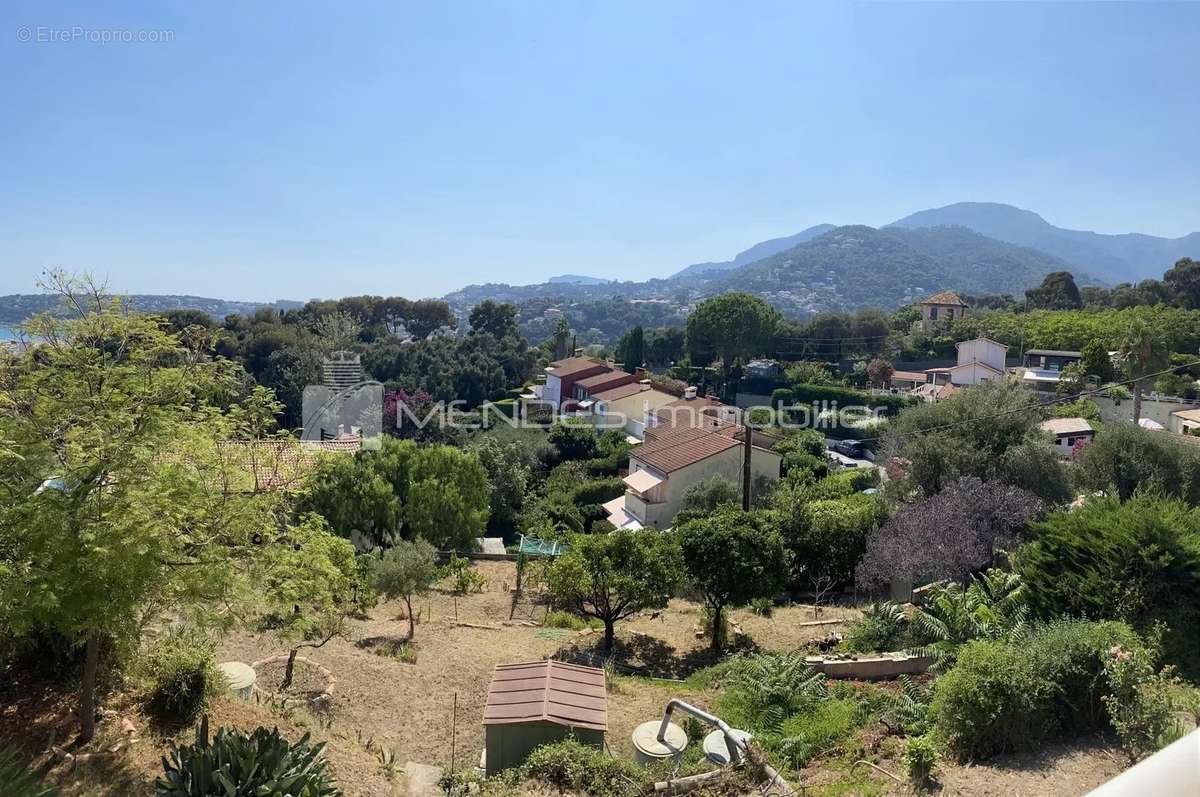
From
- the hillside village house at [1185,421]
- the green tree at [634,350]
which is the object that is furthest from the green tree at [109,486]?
the green tree at [634,350]

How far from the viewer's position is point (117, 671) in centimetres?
962

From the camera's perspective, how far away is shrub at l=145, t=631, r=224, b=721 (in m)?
9.26

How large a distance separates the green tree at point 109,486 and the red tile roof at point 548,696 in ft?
14.0

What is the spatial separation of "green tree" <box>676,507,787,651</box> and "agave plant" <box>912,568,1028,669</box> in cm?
398

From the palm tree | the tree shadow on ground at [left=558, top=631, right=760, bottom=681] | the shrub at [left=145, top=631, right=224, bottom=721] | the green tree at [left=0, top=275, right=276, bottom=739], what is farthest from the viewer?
the palm tree

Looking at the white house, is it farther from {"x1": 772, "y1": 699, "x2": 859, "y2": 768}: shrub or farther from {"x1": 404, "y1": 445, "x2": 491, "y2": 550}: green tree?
{"x1": 772, "y1": 699, "x2": 859, "y2": 768}: shrub

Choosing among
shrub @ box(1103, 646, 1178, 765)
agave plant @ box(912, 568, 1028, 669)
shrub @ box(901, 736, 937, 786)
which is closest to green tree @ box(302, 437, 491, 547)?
agave plant @ box(912, 568, 1028, 669)

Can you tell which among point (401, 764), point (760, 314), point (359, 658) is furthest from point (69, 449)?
point (760, 314)

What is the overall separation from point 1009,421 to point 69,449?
23336 millimetres

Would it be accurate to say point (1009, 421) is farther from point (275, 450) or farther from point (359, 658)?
point (275, 450)

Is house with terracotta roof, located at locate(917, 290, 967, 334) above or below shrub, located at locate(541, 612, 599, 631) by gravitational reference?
above

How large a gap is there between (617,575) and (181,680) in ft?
31.3

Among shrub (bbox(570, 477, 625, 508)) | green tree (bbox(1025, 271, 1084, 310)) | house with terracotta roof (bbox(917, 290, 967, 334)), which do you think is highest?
green tree (bbox(1025, 271, 1084, 310))

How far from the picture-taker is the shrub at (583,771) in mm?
8594
